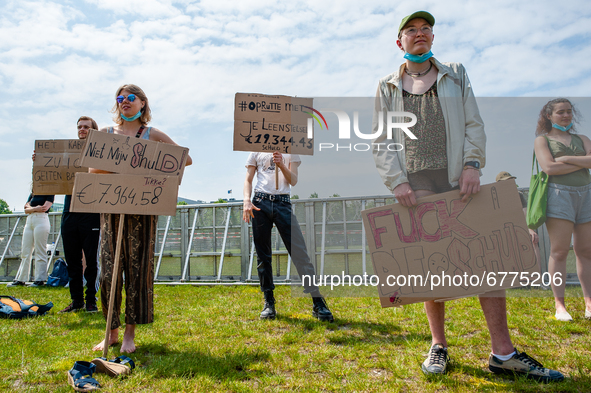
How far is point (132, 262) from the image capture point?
2879 millimetres

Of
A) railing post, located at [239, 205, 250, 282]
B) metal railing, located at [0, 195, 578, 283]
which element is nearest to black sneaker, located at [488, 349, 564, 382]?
metal railing, located at [0, 195, 578, 283]

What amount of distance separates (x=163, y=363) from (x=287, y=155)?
2420 millimetres

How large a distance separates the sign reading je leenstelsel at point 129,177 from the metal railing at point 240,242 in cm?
480

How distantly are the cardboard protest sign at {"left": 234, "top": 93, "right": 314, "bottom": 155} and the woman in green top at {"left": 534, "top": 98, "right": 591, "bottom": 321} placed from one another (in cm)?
232

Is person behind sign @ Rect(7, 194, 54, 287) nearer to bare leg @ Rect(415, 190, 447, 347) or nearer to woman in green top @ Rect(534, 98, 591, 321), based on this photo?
bare leg @ Rect(415, 190, 447, 347)

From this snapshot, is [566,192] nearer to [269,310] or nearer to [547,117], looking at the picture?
[547,117]

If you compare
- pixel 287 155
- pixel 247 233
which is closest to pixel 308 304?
pixel 287 155

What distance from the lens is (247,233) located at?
8352 millimetres

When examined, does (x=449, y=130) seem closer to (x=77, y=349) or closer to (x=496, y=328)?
(x=496, y=328)

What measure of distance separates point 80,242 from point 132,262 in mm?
2358

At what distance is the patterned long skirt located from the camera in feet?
9.43

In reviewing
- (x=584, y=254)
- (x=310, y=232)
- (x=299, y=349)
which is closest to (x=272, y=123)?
(x=299, y=349)

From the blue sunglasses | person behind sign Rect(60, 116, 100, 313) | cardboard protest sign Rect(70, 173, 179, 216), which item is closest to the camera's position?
cardboard protest sign Rect(70, 173, 179, 216)

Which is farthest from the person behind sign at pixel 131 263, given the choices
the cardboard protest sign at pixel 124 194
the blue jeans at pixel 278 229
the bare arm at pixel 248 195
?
the blue jeans at pixel 278 229
